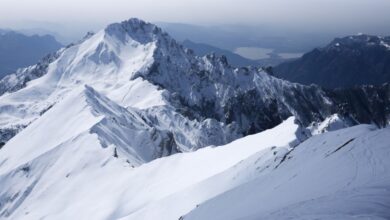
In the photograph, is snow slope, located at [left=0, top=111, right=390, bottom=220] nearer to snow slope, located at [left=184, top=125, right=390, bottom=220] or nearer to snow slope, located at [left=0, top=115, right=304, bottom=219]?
snow slope, located at [left=184, top=125, right=390, bottom=220]

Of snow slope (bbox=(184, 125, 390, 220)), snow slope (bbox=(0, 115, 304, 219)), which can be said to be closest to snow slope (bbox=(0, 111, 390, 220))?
snow slope (bbox=(184, 125, 390, 220))

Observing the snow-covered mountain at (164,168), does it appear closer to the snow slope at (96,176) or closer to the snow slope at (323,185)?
the snow slope at (323,185)

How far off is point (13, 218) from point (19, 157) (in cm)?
2422

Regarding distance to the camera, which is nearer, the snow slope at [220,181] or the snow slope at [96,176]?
the snow slope at [220,181]

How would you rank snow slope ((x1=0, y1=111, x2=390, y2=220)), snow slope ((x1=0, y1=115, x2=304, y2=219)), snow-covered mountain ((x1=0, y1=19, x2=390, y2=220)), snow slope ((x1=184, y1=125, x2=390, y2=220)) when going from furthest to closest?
snow slope ((x1=0, y1=115, x2=304, y2=219))
snow-covered mountain ((x1=0, y1=19, x2=390, y2=220))
snow slope ((x1=0, y1=111, x2=390, y2=220))
snow slope ((x1=184, y1=125, x2=390, y2=220))

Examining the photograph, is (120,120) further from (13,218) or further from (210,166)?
(210,166)

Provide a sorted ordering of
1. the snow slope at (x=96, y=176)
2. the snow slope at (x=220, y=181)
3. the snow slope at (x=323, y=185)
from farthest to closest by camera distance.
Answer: the snow slope at (x=96, y=176) → the snow slope at (x=220, y=181) → the snow slope at (x=323, y=185)

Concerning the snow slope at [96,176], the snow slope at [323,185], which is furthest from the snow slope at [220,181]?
the snow slope at [96,176]

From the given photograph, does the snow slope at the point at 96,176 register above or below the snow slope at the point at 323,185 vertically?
below

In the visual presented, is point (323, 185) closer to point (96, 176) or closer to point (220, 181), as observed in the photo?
point (220, 181)

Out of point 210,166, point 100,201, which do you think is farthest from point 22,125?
point 210,166

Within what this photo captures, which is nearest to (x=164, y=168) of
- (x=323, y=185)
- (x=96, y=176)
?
(x=96, y=176)

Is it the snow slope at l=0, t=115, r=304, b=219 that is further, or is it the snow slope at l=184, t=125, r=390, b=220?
the snow slope at l=0, t=115, r=304, b=219

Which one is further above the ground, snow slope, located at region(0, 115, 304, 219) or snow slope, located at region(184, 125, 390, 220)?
snow slope, located at region(184, 125, 390, 220)
